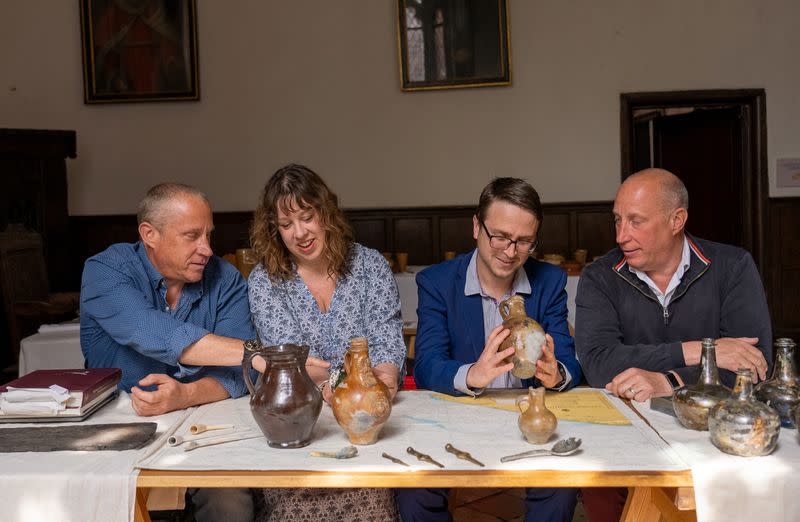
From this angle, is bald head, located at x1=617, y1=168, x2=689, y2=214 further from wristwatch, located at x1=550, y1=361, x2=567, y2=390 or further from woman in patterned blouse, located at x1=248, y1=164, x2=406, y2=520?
woman in patterned blouse, located at x1=248, y1=164, x2=406, y2=520

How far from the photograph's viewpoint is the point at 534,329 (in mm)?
1922

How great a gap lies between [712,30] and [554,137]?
1.65 metres

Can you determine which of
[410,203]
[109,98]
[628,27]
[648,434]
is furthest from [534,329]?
[109,98]

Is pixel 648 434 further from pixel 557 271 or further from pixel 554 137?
pixel 554 137

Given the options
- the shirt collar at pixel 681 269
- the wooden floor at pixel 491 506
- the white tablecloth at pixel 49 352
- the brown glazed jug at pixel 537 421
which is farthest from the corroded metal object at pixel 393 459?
the white tablecloth at pixel 49 352

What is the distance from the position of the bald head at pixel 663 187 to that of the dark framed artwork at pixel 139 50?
5.20 m

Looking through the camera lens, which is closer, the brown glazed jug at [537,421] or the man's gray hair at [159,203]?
the brown glazed jug at [537,421]

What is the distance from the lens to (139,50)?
265 inches

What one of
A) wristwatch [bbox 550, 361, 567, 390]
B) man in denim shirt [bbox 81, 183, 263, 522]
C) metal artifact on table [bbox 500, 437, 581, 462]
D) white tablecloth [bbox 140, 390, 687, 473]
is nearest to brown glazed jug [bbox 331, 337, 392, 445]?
white tablecloth [bbox 140, 390, 687, 473]

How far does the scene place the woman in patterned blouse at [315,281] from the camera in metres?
2.33

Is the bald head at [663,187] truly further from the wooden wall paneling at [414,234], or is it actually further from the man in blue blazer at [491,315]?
the wooden wall paneling at [414,234]

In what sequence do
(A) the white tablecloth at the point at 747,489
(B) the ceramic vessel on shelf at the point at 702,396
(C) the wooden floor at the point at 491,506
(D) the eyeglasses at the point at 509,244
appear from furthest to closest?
(C) the wooden floor at the point at 491,506 < (D) the eyeglasses at the point at 509,244 < (B) the ceramic vessel on shelf at the point at 702,396 < (A) the white tablecloth at the point at 747,489

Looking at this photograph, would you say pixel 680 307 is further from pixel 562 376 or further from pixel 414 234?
pixel 414 234

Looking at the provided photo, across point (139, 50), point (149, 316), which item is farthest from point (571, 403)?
point (139, 50)
